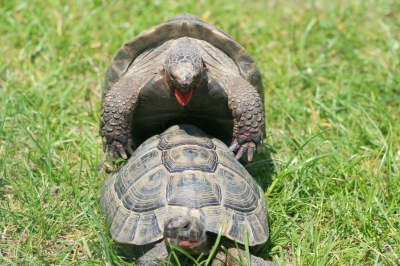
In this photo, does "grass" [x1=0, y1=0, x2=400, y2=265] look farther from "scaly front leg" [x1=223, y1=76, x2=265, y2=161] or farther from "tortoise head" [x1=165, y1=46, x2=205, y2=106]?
"tortoise head" [x1=165, y1=46, x2=205, y2=106]

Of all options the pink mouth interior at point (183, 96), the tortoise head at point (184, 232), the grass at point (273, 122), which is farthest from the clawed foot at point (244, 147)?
the tortoise head at point (184, 232)

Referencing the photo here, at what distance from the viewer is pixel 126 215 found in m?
3.75

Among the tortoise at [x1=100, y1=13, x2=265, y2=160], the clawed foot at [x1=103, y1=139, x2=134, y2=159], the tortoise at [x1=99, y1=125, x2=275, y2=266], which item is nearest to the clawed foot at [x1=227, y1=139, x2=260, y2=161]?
the tortoise at [x1=100, y1=13, x2=265, y2=160]

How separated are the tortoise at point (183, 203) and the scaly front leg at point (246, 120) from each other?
0.22 meters

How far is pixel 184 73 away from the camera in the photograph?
412 centimetres

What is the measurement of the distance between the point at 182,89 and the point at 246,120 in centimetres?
58

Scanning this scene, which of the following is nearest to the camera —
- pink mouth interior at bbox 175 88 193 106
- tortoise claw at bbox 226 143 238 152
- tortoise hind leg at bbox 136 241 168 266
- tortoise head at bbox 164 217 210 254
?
tortoise head at bbox 164 217 210 254

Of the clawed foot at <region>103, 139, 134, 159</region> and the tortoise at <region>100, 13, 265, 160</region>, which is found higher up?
the tortoise at <region>100, 13, 265, 160</region>

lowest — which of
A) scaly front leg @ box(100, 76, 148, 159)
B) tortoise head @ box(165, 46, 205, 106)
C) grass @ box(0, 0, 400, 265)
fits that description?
grass @ box(0, 0, 400, 265)

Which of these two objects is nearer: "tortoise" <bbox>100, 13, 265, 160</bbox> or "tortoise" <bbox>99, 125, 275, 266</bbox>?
"tortoise" <bbox>99, 125, 275, 266</bbox>

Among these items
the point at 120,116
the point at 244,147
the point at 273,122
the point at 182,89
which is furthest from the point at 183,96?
the point at 273,122

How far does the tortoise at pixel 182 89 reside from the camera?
431 centimetres

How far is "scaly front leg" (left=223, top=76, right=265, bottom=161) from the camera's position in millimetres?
4371

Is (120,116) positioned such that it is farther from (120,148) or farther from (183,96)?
(183,96)
